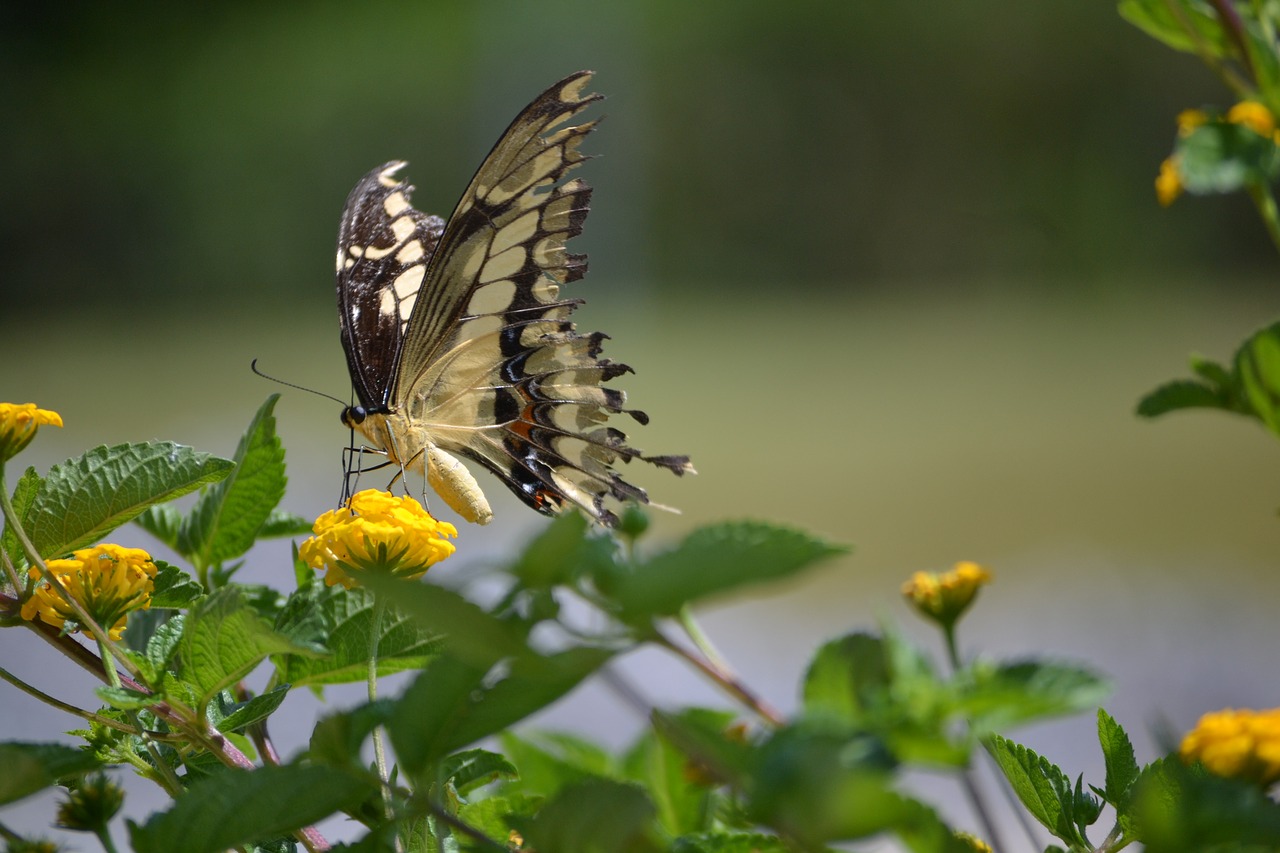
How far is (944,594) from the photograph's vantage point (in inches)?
18.6

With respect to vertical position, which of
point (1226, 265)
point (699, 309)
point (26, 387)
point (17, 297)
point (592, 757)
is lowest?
point (592, 757)

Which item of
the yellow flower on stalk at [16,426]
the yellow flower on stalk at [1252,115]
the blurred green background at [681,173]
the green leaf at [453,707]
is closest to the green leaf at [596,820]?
the green leaf at [453,707]

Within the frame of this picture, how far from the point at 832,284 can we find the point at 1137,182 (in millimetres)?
1872

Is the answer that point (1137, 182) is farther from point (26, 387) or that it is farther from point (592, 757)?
point (592, 757)

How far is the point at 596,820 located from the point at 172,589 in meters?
0.21

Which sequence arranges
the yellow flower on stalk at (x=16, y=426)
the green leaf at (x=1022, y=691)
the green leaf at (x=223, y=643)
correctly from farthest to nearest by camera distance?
the yellow flower on stalk at (x=16, y=426) → the green leaf at (x=223, y=643) → the green leaf at (x=1022, y=691)

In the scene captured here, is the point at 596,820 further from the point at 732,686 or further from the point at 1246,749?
the point at 1246,749

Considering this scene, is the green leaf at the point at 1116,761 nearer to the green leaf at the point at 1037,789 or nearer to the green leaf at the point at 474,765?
the green leaf at the point at 1037,789

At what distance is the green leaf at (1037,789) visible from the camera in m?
0.37

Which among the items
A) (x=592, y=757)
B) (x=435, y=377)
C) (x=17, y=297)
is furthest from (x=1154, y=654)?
(x=17, y=297)

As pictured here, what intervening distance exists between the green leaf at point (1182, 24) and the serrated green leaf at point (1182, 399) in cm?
11

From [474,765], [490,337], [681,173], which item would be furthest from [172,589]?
[681,173]

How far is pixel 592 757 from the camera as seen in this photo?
0.55 m

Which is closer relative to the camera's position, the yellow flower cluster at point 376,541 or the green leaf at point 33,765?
the green leaf at point 33,765
